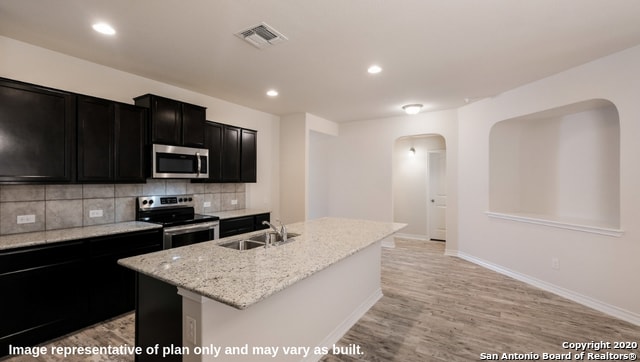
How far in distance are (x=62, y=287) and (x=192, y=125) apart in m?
2.17

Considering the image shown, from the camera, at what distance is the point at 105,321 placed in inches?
109

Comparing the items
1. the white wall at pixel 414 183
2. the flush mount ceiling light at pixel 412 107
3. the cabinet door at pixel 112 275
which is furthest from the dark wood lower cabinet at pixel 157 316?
the white wall at pixel 414 183

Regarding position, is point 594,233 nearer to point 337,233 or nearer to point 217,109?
point 337,233

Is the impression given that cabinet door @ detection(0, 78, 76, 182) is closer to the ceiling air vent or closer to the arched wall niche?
the ceiling air vent

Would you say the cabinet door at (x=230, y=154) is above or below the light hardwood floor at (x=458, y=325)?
above

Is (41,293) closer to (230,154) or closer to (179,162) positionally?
(179,162)

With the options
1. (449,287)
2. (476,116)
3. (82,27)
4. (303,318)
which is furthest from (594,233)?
(82,27)

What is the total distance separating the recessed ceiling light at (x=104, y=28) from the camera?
2365 millimetres

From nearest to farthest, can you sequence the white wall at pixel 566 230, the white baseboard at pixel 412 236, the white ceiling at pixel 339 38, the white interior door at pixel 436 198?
the white ceiling at pixel 339 38 < the white wall at pixel 566 230 < the white interior door at pixel 436 198 < the white baseboard at pixel 412 236

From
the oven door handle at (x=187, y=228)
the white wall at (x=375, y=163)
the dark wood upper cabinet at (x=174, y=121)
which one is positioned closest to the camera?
the oven door handle at (x=187, y=228)

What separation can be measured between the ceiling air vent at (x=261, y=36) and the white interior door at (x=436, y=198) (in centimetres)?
504

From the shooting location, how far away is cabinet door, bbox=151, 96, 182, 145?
3.29 metres

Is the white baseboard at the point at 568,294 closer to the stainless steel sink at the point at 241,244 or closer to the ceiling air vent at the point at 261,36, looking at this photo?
the stainless steel sink at the point at 241,244

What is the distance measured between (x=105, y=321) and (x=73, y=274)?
0.61 m
